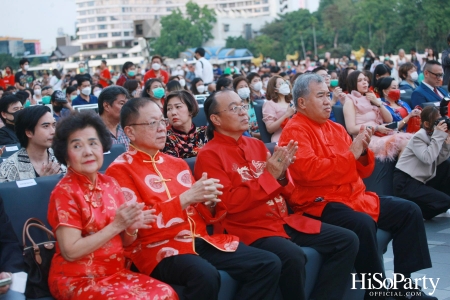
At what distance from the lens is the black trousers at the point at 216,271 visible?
3.45 m

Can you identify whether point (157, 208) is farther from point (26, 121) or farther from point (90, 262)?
point (26, 121)

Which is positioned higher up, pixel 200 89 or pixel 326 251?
pixel 200 89

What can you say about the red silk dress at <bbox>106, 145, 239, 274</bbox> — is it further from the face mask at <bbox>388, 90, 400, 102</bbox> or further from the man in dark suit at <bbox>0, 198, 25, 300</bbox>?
the face mask at <bbox>388, 90, 400, 102</bbox>

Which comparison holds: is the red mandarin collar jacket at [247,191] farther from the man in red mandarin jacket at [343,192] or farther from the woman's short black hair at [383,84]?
the woman's short black hair at [383,84]

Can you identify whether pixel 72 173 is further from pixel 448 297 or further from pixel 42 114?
pixel 448 297

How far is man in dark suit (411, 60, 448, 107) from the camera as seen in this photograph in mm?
8211

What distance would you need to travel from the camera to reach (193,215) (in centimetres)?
388

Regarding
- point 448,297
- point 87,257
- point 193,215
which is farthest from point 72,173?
point 448,297

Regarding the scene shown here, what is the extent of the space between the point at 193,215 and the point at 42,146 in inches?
47.0

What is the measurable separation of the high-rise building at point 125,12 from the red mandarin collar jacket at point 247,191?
130m

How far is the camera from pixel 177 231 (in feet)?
12.1

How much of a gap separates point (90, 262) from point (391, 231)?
229 centimetres

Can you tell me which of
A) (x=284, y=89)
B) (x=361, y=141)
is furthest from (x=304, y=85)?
(x=284, y=89)

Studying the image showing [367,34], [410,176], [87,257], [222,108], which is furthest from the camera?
[367,34]
